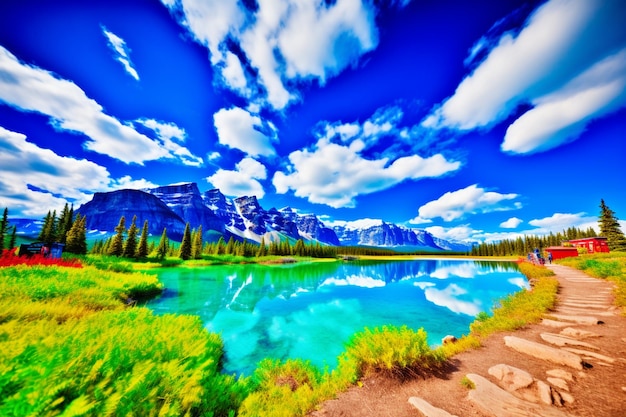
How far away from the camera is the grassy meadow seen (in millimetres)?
3016

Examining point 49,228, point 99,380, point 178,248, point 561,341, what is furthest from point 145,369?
point 178,248

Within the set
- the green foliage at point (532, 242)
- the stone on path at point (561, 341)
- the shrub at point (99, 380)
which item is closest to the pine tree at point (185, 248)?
the shrub at point (99, 380)

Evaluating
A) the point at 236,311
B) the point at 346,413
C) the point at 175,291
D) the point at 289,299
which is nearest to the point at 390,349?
the point at 346,413

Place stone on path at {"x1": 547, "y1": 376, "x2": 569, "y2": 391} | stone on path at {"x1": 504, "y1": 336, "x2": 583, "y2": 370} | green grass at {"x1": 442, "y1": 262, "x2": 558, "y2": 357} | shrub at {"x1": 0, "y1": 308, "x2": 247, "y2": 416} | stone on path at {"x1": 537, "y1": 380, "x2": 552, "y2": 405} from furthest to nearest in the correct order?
green grass at {"x1": 442, "y1": 262, "x2": 558, "y2": 357}, stone on path at {"x1": 504, "y1": 336, "x2": 583, "y2": 370}, stone on path at {"x1": 547, "y1": 376, "x2": 569, "y2": 391}, stone on path at {"x1": 537, "y1": 380, "x2": 552, "y2": 405}, shrub at {"x1": 0, "y1": 308, "x2": 247, "y2": 416}

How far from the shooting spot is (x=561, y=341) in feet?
23.0

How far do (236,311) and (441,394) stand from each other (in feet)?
43.9

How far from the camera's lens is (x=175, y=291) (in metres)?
20.8

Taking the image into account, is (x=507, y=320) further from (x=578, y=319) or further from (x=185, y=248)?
(x=185, y=248)

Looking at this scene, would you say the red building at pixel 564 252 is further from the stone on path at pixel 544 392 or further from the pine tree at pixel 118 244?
the pine tree at pixel 118 244

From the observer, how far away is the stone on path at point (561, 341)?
6630mm

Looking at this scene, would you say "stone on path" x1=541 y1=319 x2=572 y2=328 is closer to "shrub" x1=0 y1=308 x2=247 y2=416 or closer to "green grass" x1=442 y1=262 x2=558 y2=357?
"green grass" x1=442 y1=262 x2=558 y2=357

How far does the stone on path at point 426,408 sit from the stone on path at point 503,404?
33.2 inches

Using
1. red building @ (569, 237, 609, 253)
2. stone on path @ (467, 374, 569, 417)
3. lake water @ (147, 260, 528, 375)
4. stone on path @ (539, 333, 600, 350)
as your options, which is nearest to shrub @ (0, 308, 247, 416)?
lake water @ (147, 260, 528, 375)

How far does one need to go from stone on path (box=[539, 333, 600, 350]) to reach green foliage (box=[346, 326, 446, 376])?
12.3ft
